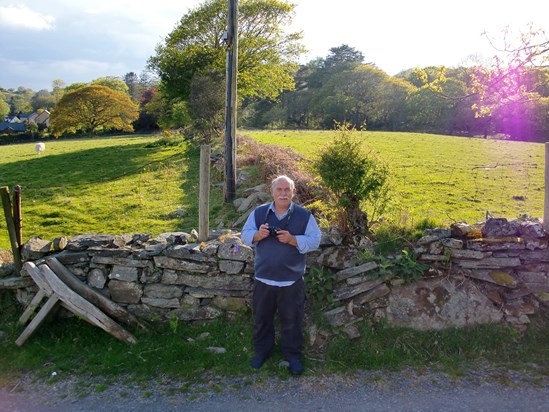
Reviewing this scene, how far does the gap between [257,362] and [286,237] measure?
150 centimetres

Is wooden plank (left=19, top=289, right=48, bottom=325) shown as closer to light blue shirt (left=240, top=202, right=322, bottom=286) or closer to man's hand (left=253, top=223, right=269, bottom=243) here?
light blue shirt (left=240, top=202, right=322, bottom=286)

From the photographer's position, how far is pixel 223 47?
1147 inches

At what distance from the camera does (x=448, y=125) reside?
43.8 m

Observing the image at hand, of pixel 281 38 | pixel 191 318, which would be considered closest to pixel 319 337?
pixel 191 318

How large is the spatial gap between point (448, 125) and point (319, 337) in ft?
143

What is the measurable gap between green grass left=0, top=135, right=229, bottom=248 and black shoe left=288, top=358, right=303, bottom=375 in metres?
5.26

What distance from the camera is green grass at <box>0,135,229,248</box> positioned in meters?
10.4

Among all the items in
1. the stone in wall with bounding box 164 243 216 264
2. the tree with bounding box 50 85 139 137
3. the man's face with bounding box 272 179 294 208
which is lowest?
the stone in wall with bounding box 164 243 216 264

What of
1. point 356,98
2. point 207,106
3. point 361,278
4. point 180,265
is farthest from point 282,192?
point 356,98

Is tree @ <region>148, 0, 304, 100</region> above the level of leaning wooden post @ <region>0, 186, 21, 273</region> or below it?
above

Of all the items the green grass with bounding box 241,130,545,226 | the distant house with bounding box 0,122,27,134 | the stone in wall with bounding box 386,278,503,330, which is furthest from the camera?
the distant house with bounding box 0,122,27,134

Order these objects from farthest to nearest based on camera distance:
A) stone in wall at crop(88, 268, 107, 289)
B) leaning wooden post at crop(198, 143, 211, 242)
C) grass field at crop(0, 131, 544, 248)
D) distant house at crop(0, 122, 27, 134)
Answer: distant house at crop(0, 122, 27, 134) → grass field at crop(0, 131, 544, 248) → leaning wooden post at crop(198, 143, 211, 242) → stone in wall at crop(88, 268, 107, 289)

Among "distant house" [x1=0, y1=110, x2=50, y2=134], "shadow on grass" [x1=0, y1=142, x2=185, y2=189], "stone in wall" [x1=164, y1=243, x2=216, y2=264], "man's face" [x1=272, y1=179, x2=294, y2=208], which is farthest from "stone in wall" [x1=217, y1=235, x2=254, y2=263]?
"distant house" [x1=0, y1=110, x2=50, y2=134]

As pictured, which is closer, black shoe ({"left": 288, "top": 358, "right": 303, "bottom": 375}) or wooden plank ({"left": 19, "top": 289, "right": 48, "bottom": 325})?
black shoe ({"left": 288, "top": 358, "right": 303, "bottom": 375})
